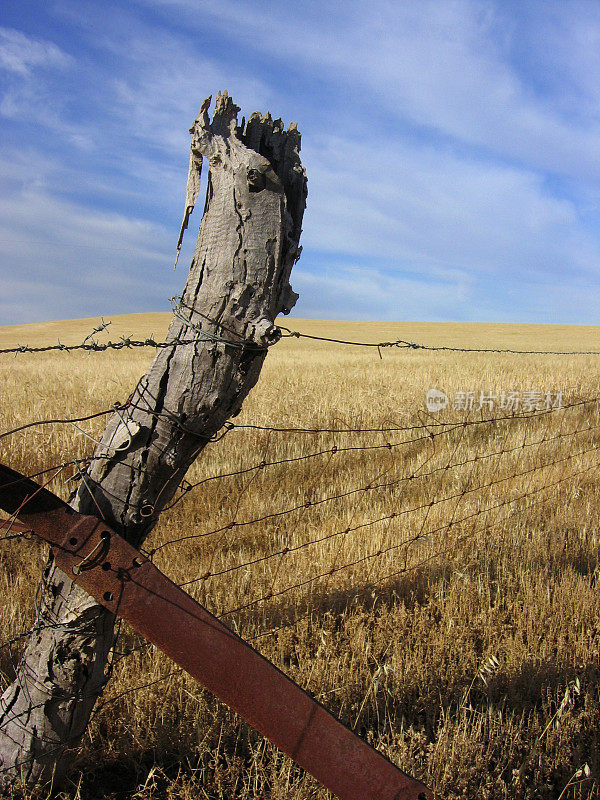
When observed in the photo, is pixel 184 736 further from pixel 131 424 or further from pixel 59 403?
pixel 59 403

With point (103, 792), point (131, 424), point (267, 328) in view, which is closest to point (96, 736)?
point (103, 792)

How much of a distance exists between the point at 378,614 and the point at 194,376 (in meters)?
2.13

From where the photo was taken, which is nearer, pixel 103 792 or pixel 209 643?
pixel 209 643

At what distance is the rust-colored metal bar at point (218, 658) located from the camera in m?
1.73

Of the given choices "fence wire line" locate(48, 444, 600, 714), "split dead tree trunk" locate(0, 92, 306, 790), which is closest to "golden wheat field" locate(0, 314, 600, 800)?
"fence wire line" locate(48, 444, 600, 714)

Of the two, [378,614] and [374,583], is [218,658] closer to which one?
[378,614]

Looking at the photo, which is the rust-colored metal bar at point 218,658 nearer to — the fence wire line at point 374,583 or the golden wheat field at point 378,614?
the golden wheat field at point 378,614

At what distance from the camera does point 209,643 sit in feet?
5.84

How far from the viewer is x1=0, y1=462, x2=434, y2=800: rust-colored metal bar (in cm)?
173

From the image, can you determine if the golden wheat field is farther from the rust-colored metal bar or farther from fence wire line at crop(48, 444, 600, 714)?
the rust-colored metal bar

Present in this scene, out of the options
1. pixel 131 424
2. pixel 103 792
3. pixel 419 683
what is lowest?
pixel 103 792

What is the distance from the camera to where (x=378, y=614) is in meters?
3.32

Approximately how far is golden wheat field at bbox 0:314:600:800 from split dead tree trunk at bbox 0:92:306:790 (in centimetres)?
33

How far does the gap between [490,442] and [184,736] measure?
5557 millimetres
